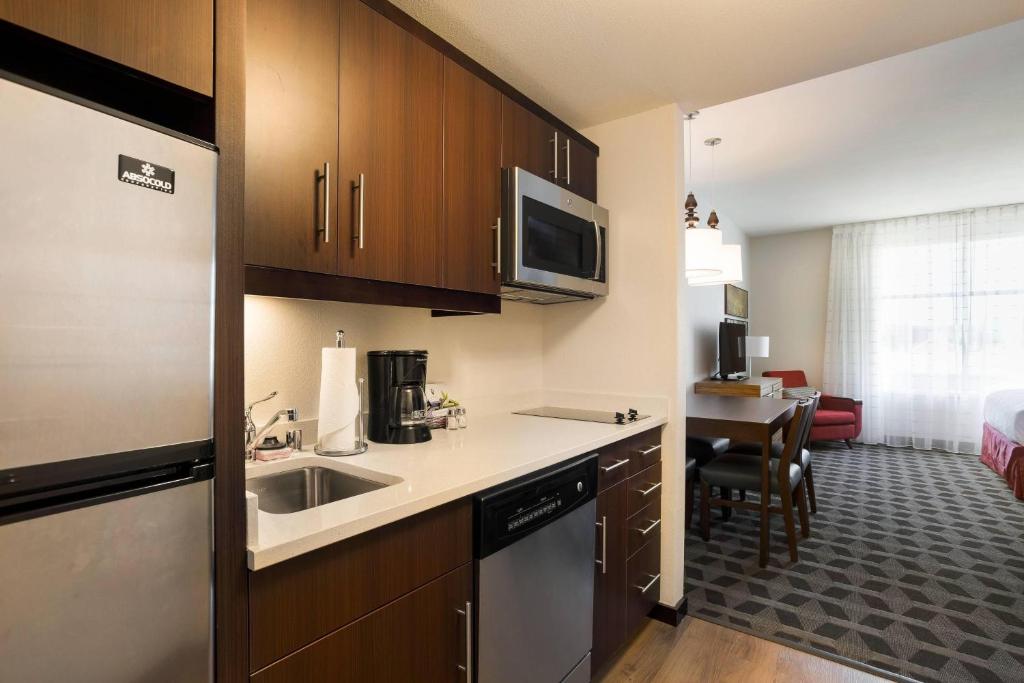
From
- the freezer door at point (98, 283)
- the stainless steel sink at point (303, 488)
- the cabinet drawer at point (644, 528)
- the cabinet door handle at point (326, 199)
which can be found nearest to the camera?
the freezer door at point (98, 283)

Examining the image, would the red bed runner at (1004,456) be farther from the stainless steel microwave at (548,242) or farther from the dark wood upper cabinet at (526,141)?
the dark wood upper cabinet at (526,141)

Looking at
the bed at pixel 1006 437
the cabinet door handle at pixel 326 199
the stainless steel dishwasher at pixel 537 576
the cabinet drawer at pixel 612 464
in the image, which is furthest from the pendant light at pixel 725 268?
the bed at pixel 1006 437

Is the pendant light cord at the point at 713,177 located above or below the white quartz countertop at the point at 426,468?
above

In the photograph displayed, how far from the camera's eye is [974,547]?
10.2 feet

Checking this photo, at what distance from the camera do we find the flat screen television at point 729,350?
536 cm

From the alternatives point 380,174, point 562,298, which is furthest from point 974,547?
point 380,174

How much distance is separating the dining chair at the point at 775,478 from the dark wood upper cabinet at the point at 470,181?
2.01 metres

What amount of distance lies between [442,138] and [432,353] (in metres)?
0.84

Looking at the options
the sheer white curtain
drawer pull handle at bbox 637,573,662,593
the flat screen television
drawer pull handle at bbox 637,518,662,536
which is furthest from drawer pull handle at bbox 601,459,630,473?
the sheer white curtain

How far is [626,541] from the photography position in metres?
1.98

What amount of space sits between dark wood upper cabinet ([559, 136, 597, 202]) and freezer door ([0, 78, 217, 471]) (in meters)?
1.70

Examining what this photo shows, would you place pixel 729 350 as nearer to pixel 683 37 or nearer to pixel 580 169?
pixel 580 169

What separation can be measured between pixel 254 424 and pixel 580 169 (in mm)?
1706

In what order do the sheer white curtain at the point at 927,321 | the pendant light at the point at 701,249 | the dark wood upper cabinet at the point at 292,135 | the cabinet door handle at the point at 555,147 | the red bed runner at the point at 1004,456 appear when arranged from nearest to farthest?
the dark wood upper cabinet at the point at 292,135 < the cabinet door handle at the point at 555,147 < the pendant light at the point at 701,249 < the red bed runner at the point at 1004,456 < the sheer white curtain at the point at 927,321
